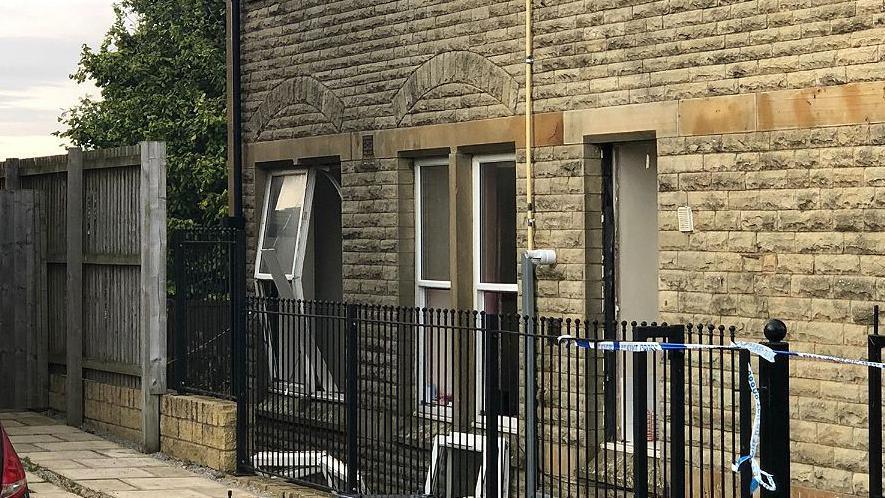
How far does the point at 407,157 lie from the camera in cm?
1412

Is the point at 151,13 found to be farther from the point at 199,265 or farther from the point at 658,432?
the point at 658,432

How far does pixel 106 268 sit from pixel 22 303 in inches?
87.0

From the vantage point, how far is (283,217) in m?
16.2

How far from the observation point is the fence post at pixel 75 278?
15117mm

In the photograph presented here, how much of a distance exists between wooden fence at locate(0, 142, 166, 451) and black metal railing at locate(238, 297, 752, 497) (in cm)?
101

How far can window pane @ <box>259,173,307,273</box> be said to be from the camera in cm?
1600

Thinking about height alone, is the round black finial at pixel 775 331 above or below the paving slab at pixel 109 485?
above

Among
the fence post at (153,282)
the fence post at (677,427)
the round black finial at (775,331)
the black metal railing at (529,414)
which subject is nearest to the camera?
the round black finial at (775,331)

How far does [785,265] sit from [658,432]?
74.9 inches

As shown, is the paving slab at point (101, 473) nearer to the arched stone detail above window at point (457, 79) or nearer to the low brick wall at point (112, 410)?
the low brick wall at point (112, 410)

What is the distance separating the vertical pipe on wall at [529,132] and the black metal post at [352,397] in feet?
5.69

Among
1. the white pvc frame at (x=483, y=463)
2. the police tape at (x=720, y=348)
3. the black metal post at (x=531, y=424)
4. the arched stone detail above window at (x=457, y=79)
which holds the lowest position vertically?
the white pvc frame at (x=483, y=463)

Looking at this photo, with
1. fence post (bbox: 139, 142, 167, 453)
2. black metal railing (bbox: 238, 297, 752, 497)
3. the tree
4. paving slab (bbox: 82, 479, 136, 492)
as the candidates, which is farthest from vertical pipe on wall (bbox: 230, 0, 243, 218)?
the tree

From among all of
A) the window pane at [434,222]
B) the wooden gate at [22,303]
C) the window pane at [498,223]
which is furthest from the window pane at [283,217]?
the window pane at [498,223]
